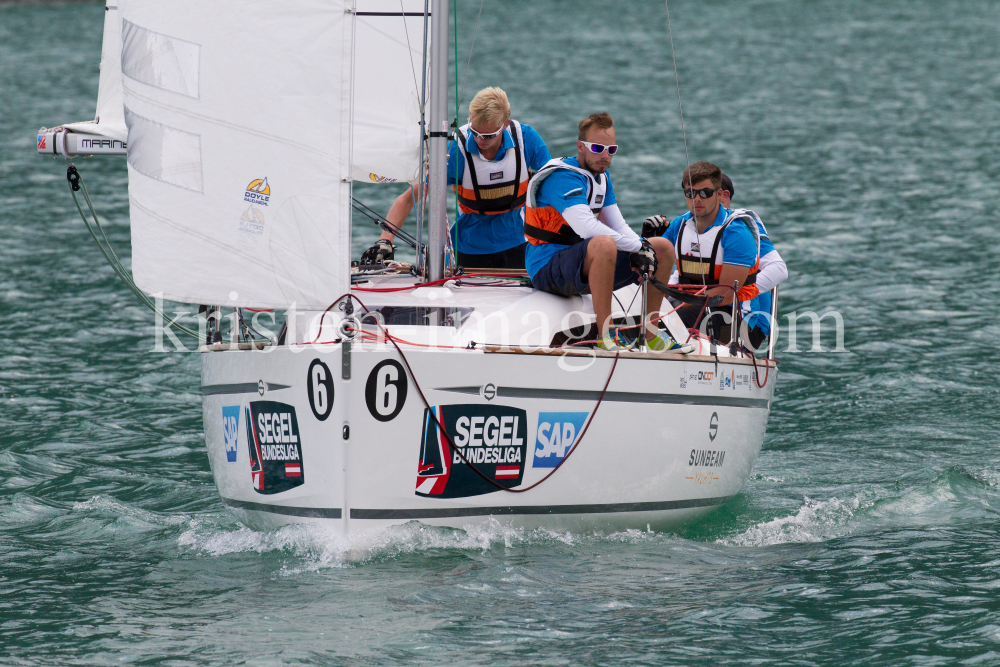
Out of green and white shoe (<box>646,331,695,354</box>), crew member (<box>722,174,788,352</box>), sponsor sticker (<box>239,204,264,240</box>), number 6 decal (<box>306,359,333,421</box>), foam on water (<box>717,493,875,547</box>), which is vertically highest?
sponsor sticker (<box>239,204,264,240</box>)

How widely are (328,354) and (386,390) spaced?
339 millimetres

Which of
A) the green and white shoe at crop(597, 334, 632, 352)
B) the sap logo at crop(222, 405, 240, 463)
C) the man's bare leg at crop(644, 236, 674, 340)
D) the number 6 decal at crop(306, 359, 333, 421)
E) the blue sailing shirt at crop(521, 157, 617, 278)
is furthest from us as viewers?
the man's bare leg at crop(644, 236, 674, 340)

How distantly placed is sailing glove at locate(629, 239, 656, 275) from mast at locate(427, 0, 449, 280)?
44.3 inches

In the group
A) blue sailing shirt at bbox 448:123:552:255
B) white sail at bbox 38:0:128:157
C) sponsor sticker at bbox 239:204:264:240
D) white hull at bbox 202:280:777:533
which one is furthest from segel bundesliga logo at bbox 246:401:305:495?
white sail at bbox 38:0:128:157

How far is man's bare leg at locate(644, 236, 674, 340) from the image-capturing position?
724 cm

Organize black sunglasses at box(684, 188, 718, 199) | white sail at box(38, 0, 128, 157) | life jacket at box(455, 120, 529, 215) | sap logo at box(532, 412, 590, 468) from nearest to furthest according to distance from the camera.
A: sap logo at box(532, 412, 590, 468)
black sunglasses at box(684, 188, 718, 199)
white sail at box(38, 0, 128, 157)
life jacket at box(455, 120, 529, 215)

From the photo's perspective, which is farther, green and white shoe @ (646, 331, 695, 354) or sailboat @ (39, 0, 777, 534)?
green and white shoe @ (646, 331, 695, 354)

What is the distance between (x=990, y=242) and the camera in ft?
50.3

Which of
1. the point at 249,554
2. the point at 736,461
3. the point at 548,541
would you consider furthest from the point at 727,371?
the point at 249,554

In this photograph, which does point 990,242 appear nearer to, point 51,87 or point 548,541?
point 548,541

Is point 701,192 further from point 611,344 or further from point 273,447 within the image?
point 273,447

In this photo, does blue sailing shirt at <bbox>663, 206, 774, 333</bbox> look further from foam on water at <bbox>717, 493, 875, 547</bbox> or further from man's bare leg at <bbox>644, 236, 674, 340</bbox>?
foam on water at <bbox>717, 493, 875, 547</bbox>

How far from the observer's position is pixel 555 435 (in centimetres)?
634

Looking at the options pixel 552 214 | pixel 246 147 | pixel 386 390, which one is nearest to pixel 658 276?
pixel 552 214
